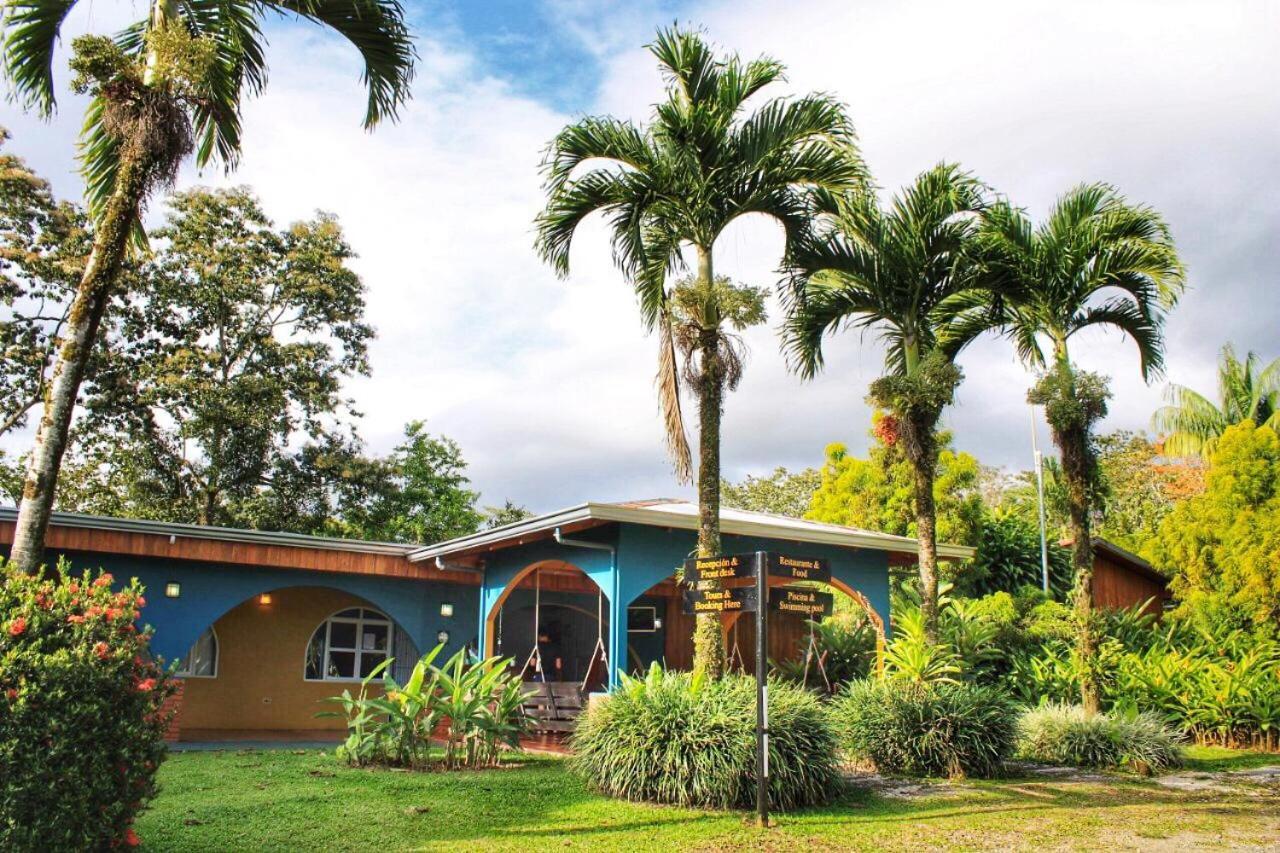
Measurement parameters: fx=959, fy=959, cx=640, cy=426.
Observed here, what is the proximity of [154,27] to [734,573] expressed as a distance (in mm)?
6100

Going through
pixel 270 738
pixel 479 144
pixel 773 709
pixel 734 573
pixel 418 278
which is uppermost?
pixel 479 144

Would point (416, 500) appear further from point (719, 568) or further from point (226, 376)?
point (719, 568)

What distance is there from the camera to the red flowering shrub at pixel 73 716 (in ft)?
14.9

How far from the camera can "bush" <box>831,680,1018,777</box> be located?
973cm

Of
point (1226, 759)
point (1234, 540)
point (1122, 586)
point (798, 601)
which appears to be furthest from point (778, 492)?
point (798, 601)

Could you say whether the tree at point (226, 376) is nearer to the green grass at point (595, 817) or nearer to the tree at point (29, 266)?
the tree at point (29, 266)

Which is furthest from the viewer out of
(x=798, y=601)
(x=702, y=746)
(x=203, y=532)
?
(x=203, y=532)

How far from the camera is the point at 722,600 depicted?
8.05 metres

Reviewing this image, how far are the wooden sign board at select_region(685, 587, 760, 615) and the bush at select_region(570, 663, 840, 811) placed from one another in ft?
2.29

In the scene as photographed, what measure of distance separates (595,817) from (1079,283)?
8.30 meters

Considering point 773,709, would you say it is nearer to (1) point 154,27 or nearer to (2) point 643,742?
(2) point 643,742

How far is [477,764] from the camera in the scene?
32.4 ft

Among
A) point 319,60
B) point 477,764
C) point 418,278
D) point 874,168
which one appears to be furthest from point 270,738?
point 874,168

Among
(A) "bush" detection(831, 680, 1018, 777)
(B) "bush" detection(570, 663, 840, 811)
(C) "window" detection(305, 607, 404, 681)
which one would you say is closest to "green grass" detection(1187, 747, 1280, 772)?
(A) "bush" detection(831, 680, 1018, 777)
